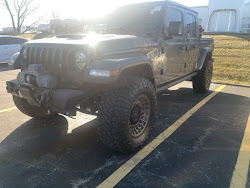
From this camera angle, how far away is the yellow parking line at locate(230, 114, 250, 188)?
2.36 metres

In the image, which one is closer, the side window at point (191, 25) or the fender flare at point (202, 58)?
the side window at point (191, 25)

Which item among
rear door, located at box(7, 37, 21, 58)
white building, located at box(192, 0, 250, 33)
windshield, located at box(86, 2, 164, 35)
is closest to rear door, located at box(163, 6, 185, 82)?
windshield, located at box(86, 2, 164, 35)

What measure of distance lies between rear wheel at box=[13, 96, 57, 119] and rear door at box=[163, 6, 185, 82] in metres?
2.19

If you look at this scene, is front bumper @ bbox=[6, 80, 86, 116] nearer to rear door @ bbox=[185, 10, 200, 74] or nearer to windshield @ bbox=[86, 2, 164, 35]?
windshield @ bbox=[86, 2, 164, 35]

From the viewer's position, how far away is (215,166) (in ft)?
8.68

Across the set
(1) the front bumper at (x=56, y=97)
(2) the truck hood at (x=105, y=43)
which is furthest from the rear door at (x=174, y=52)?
(1) the front bumper at (x=56, y=97)

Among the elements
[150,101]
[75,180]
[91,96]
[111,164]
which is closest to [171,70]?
[150,101]

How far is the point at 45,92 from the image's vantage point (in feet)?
8.52

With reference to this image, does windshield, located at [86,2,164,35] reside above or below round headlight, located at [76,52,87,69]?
above

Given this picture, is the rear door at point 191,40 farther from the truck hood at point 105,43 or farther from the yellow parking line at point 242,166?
the yellow parking line at point 242,166

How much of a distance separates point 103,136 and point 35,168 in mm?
841

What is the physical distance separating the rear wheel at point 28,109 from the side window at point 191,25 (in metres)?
3.22

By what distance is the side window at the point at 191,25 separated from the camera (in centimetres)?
473

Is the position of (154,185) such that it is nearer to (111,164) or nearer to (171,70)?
(111,164)
